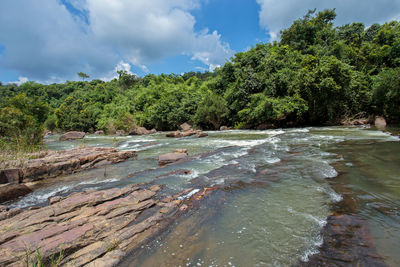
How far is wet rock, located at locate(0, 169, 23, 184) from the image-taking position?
674 centimetres

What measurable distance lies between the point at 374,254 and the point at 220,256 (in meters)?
2.14

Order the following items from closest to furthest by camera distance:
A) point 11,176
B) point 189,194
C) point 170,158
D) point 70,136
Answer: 1. point 189,194
2. point 11,176
3. point 170,158
4. point 70,136

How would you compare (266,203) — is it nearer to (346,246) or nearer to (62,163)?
(346,246)

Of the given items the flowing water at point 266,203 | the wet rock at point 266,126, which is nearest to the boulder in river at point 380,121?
the wet rock at point 266,126

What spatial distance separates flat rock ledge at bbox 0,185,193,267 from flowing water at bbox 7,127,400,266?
0.42 meters

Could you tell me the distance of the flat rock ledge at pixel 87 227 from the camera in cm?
277

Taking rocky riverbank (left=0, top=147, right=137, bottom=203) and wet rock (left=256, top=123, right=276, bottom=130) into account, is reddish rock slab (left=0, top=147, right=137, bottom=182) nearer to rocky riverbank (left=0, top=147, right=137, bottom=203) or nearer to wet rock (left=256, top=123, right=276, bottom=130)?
rocky riverbank (left=0, top=147, right=137, bottom=203)

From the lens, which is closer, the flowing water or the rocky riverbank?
the flowing water

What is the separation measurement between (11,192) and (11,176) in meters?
1.58

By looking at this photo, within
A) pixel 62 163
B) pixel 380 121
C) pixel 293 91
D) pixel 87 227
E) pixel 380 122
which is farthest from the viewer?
pixel 293 91

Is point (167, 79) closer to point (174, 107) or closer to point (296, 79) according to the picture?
point (174, 107)

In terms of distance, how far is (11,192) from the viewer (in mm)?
5930

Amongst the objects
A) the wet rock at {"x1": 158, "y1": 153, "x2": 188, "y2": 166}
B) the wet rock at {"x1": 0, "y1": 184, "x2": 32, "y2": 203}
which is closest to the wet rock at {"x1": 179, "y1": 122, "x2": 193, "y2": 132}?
the wet rock at {"x1": 158, "y1": 153, "x2": 188, "y2": 166}

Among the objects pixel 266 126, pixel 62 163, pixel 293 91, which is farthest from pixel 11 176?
pixel 293 91
